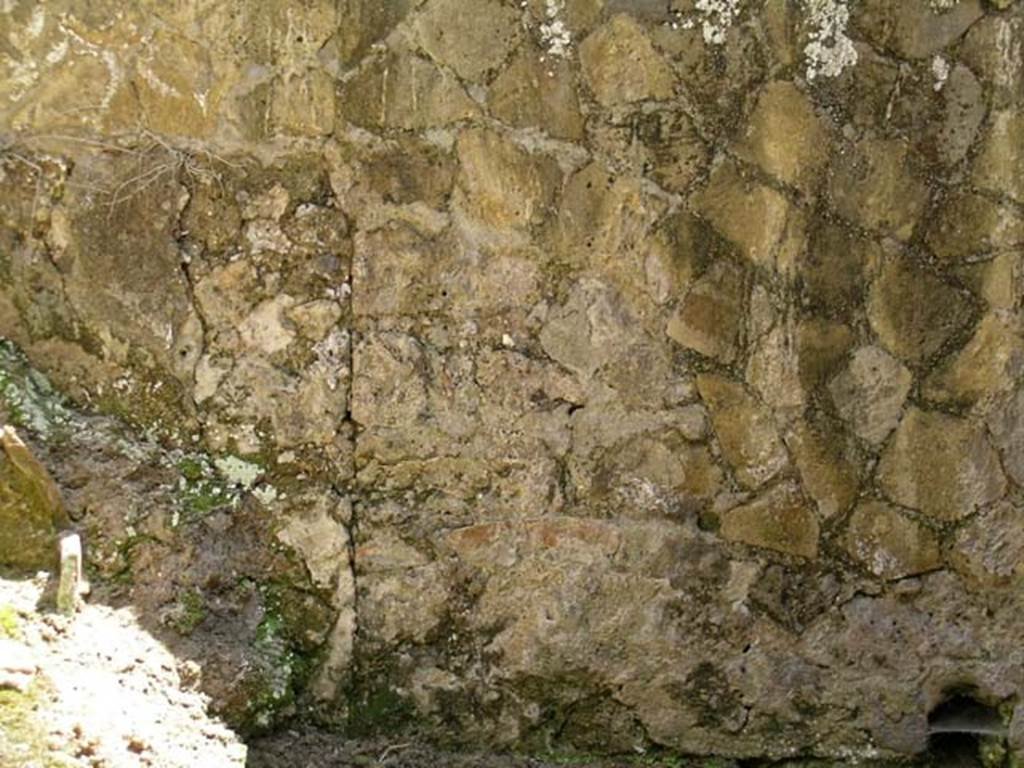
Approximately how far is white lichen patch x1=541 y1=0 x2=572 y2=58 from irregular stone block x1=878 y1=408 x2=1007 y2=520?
93 centimetres

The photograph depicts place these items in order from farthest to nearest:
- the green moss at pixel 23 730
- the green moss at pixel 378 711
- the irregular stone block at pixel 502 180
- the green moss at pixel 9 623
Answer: the green moss at pixel 378 711
the irregular stone block at pixel 502 180
the green moss at pixel 9 623
the green moss at pixel 23 730

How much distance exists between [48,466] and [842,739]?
1.59 metres

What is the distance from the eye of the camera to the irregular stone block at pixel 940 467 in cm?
245

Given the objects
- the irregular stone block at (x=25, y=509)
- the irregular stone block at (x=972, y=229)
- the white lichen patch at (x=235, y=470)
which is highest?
the irregular stone block at (x=972, y=229)

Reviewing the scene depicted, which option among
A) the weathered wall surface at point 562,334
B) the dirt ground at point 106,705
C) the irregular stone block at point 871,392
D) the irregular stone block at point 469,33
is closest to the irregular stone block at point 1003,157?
the weathered wall surface at point 562,334

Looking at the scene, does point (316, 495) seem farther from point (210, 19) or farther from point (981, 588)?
point (981, 588)

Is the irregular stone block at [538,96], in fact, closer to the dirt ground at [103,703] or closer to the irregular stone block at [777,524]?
the irregular stone block at [777,524]

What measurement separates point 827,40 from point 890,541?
3.06 ft

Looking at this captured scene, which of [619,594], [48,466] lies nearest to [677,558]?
[619,594]

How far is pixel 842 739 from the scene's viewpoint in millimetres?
2594

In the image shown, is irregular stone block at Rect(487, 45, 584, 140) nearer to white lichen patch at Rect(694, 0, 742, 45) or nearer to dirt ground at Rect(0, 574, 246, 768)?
white lichen patch at Rect(694, 0, 742, 45)

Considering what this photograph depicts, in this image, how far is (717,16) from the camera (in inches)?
93.8

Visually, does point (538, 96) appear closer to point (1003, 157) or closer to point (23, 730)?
point (1003, 157)

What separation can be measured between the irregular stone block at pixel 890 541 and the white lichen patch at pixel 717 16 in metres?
0.91
